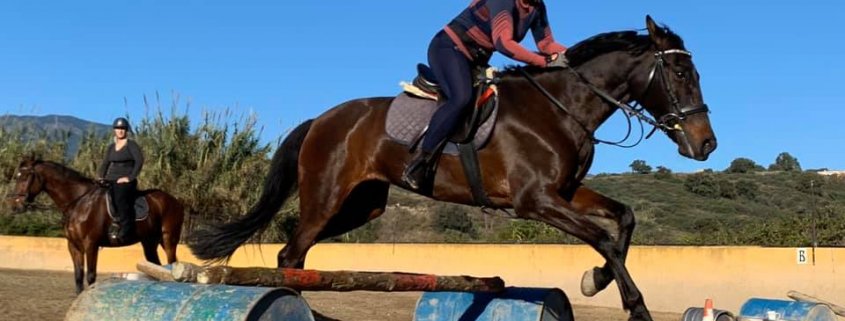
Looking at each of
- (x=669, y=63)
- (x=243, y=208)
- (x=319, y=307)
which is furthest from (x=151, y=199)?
(x=243, y=208)

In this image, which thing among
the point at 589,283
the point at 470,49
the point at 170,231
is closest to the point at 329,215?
the point at 470,49

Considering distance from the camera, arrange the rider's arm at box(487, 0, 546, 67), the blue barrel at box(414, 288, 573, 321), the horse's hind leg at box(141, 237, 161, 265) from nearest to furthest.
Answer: the rider's arm at box(487, 0, 546, 67) < the blue barrel at box(414, 288, 573, 321) < the horse's hind leg at box(141, 237, 161, 265)

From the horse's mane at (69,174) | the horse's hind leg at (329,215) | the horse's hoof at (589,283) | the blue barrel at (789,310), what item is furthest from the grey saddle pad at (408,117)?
the horse's mane at (69,174)

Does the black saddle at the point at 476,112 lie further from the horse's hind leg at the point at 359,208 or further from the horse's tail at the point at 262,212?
the horse's tail at the point at 262,212

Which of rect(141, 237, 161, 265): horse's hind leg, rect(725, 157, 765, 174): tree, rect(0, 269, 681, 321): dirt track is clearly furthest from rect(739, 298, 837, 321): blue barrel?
rect(725, 157, 765, 174): tree

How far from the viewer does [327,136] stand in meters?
7.25

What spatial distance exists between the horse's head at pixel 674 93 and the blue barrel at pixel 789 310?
1265mm

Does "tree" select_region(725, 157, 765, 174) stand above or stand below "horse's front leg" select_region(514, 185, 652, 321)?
above

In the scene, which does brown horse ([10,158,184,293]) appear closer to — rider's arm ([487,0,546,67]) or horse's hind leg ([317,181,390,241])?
horse's hind leg ([317,181,390,241])

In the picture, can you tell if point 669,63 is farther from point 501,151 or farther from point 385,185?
point 385,185

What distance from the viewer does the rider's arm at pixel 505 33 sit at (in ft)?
20.7

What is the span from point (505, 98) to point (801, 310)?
7.75ft

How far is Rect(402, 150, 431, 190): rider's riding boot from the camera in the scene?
645cm

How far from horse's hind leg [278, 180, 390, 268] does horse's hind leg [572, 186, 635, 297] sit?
1.59m
